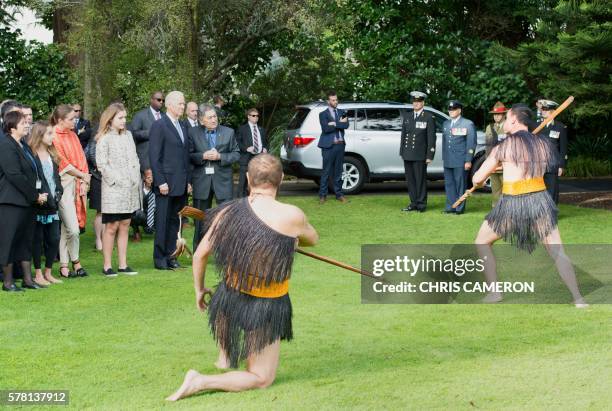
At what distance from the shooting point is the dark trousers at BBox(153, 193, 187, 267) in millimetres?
13273

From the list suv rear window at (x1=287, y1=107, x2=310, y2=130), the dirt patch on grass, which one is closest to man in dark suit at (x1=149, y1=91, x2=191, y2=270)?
suv rear window at (x1=287, y1=107, x2=310, y2=130)

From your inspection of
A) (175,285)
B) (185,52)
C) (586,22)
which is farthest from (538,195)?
(185,52)

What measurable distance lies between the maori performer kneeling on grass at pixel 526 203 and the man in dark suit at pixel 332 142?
10043mm

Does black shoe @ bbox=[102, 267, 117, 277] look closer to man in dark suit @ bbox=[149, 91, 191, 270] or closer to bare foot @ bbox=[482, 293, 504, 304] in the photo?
man in dark suit @ bbox=[149, 91, 191, 270]

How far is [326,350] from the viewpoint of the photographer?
8.92m

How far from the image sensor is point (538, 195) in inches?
421

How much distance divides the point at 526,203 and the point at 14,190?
5217mm

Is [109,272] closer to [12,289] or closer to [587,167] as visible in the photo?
[12,289]

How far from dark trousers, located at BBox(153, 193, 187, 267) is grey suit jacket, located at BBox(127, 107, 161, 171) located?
216 cm

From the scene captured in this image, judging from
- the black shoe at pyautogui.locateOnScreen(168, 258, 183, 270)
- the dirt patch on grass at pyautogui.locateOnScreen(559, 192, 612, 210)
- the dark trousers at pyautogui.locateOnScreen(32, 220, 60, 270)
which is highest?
the dark trousers at pyautogui.locateOnScreen(32, 220, 60, 270)

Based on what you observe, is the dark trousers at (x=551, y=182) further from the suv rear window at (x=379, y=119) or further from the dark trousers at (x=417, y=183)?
the suv rear window at (x=379, y=119)

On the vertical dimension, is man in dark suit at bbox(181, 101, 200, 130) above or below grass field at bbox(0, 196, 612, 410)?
above

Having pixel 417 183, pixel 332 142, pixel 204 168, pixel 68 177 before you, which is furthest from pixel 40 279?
pixel 332 142

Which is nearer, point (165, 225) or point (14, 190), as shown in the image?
point (14, 190)
